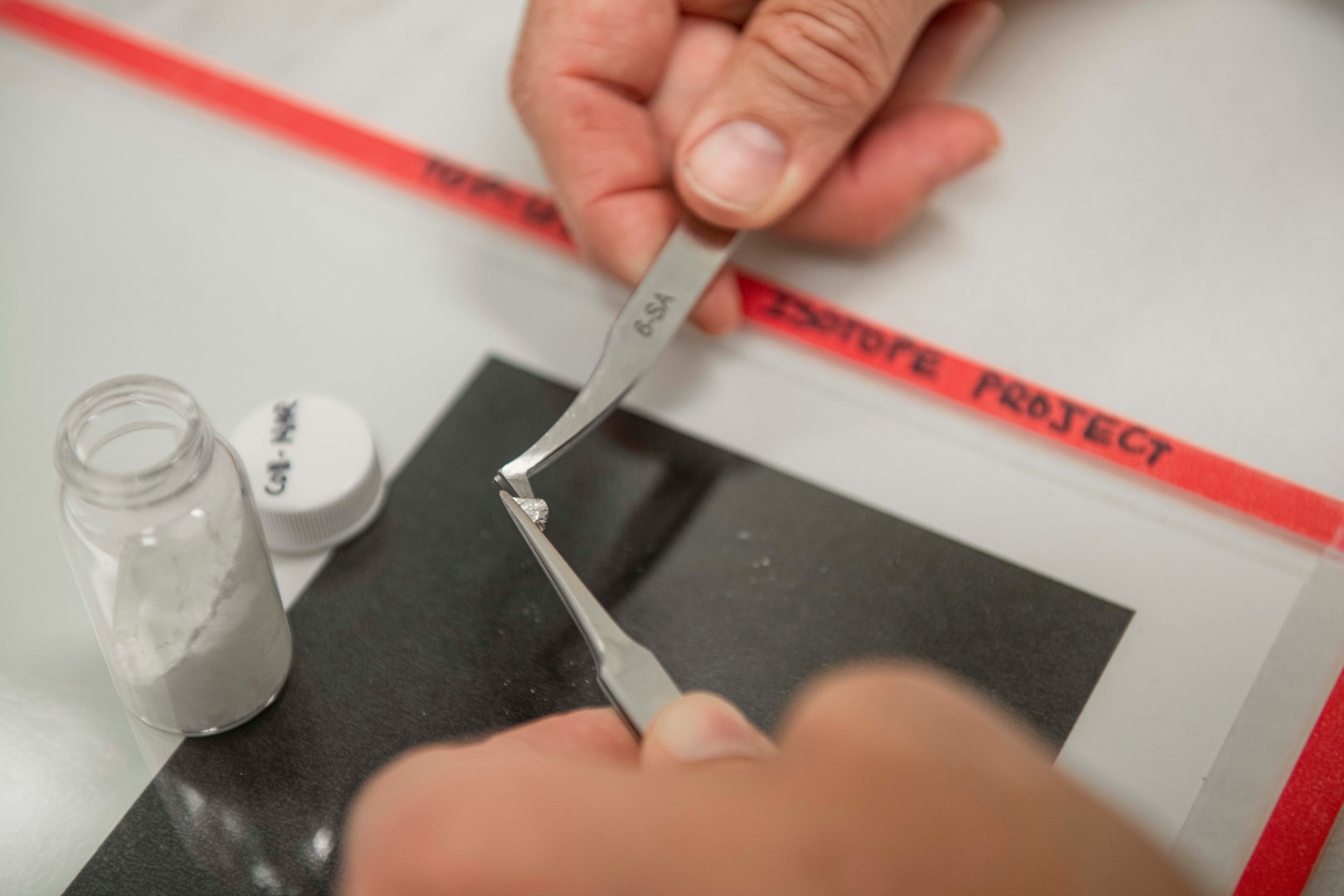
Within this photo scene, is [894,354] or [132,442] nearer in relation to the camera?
[132,442]

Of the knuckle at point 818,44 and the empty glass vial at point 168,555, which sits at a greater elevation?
the knuckle at point 818,44

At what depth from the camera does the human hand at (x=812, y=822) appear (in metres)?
0.28

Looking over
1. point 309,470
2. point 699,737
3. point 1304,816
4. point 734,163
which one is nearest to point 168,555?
point 309,470

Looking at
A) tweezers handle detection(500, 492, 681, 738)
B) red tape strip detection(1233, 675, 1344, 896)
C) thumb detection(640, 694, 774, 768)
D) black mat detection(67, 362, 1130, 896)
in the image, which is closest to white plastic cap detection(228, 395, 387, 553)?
black mat detection(67, 362, 1130, 896)

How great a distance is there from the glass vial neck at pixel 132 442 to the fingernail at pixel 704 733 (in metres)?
0.22

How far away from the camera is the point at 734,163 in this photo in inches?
26.1

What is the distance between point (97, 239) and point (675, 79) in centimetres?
41

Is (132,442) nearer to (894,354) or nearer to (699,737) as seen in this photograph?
(699,737)

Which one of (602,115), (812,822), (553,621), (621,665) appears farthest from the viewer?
(602,115)

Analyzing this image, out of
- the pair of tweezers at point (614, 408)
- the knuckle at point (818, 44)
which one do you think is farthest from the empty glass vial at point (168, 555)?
the knuckle at point (818, 44)

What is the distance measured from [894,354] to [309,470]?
0.37 metres

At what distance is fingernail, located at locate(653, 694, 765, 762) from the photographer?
0.38 m

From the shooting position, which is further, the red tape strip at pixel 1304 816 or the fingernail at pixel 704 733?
the red tape strip at pixel 1304 816

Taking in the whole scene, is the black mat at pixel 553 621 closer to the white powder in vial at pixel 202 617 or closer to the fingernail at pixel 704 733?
the white powder in vial at pixel 202 617
